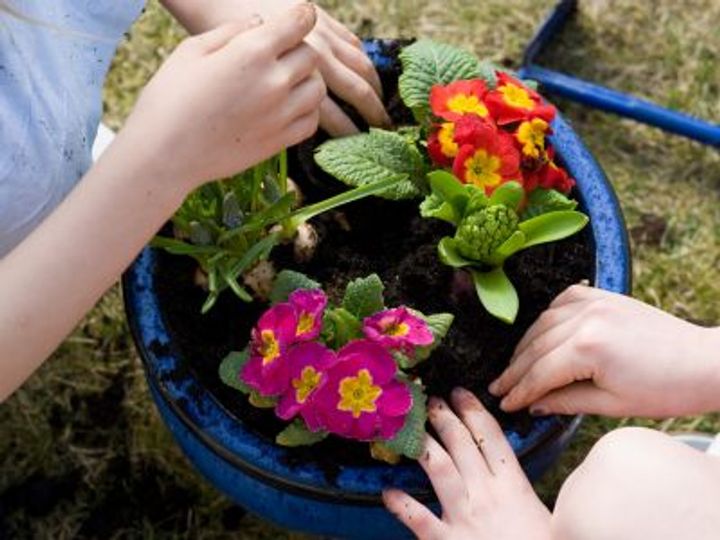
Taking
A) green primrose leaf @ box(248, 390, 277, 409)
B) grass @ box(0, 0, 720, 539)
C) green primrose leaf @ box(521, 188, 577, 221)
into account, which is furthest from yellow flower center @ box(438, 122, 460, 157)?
grass @ box(0, 0, 720, 539)

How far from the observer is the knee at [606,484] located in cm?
95

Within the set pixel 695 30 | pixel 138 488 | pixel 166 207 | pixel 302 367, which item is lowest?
pixel 138 488

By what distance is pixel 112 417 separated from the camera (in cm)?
156

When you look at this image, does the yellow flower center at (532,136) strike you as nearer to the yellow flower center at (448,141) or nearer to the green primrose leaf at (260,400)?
the yellow flower center at (448,141)

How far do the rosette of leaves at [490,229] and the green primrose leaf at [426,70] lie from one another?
120mm

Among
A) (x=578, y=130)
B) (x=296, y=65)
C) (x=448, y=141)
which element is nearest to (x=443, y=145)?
(x=448, y=141)

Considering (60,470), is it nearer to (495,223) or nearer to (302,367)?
(302,367)

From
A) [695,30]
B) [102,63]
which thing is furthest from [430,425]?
[695,30]

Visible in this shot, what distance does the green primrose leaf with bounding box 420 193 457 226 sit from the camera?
3.60 feet

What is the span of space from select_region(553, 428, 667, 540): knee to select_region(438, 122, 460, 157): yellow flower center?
0.32 metres

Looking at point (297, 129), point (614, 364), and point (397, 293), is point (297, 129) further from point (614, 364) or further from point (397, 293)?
point (614, 364)

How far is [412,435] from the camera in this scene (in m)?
1.06

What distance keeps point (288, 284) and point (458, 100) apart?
0.86 ft

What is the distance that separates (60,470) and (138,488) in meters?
0.12
